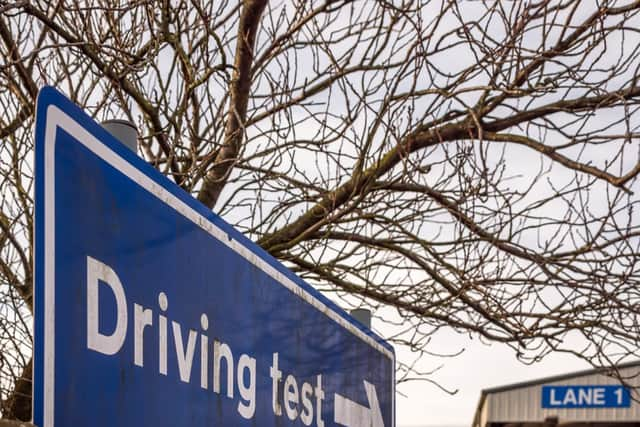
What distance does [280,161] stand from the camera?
Answer: 4906mm

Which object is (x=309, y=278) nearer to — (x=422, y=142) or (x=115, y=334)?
(x=422, y=142)

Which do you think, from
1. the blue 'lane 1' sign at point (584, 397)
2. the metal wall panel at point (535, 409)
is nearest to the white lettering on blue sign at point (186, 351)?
the blue 'lane 1' sign at point (584, 397)

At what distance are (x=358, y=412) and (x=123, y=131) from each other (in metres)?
1.27

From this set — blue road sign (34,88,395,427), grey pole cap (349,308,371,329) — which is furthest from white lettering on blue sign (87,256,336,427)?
grey pole cap (349,308,371,329)

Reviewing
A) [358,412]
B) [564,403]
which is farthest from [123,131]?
[564,403]

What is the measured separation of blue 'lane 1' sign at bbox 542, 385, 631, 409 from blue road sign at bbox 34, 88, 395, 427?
25.2 m

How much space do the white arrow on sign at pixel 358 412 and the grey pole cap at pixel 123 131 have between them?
39.8 inches

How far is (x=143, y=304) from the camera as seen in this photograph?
105 cm

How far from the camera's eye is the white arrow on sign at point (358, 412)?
76.2 inches

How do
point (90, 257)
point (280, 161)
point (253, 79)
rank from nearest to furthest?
point (90, 257), point (253, 79), point (280, 161)

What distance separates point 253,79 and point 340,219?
100 centimetres

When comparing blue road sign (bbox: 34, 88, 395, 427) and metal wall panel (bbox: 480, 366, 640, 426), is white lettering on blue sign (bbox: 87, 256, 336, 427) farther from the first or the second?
metal wall panel (bbox: 480, 366, 640, 426)

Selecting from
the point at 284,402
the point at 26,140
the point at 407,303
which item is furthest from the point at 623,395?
the point at 284,402

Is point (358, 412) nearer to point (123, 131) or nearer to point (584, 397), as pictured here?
point (123, 131)
